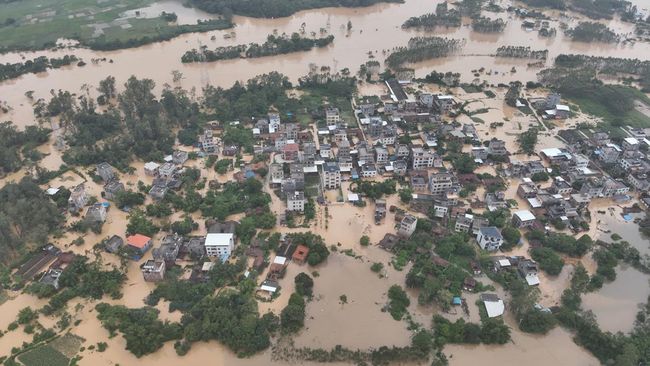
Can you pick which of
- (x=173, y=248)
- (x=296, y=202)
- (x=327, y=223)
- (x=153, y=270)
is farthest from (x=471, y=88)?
(x=153, y=270)

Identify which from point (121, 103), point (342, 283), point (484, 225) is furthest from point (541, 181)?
point (121, 103)

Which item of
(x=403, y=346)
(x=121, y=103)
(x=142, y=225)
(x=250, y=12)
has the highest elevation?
Answer: (x=250, y=12)

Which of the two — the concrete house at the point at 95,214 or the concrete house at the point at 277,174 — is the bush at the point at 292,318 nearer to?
the concrete house at the point at 277,174

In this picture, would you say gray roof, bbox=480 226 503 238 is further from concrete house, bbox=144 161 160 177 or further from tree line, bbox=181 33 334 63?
tree line, bbox=181 33 334 63

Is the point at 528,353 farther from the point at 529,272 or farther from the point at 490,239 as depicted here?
the point at 490,239

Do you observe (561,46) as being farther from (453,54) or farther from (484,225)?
(484,225)
